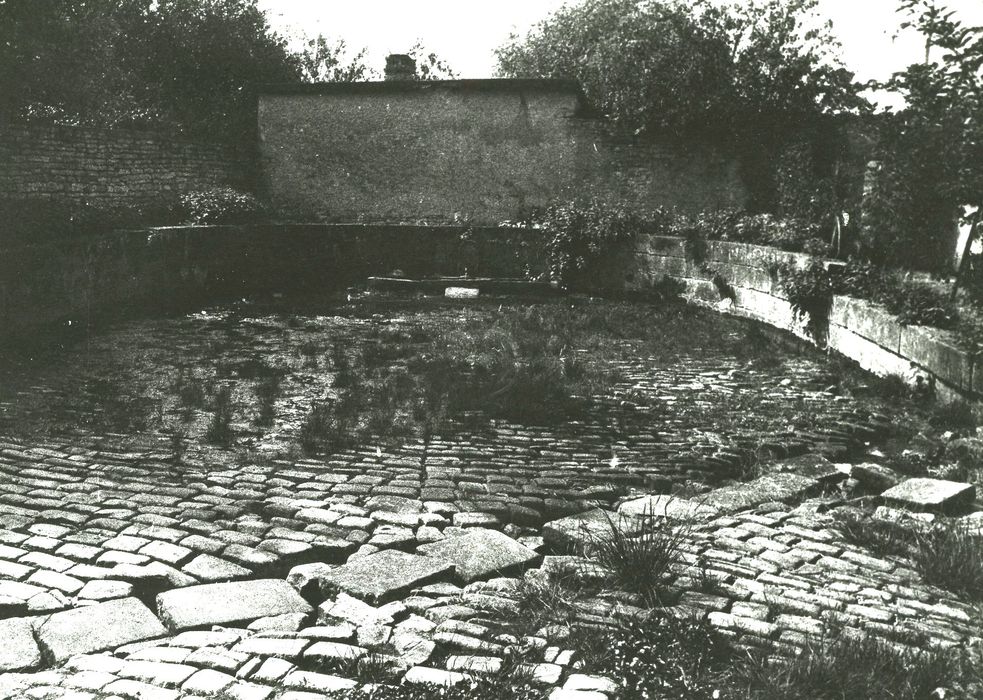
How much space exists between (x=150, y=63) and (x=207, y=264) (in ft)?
52.3

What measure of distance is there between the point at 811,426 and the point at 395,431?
3.20 metres

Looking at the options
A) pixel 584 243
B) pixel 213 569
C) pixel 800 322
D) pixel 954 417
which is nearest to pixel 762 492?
pixel 954 417

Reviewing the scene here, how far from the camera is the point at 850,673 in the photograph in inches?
105

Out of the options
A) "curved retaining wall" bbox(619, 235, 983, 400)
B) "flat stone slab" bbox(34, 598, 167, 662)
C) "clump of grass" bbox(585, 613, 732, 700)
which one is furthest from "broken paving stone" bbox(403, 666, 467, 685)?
"curved retaining wall" bbox(619, 235, 983, 400)

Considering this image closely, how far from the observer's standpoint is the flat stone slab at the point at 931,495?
180 inches

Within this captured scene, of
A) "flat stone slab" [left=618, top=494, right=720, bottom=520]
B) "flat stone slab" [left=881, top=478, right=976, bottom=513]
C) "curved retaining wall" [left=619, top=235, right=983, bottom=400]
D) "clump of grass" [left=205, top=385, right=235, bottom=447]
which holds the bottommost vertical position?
"clump of grass" [left=205, top=385, right=235, bottom=447]

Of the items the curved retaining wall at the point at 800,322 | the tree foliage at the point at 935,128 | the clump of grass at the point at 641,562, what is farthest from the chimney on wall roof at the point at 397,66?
the clump of grass at the point at 641,562

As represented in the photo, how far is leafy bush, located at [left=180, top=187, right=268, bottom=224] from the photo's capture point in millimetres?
16688

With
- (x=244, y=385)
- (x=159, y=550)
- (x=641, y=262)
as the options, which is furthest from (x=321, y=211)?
(x=159, y=550)

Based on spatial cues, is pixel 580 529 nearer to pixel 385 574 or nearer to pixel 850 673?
pixel 385 574

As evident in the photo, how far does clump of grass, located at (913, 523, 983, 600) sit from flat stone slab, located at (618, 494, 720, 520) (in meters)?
1.01

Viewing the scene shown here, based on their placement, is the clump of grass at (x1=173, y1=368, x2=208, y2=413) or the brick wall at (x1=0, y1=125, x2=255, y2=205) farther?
the brick wall at (x1=0, y1=125, x2=255, y2=205)

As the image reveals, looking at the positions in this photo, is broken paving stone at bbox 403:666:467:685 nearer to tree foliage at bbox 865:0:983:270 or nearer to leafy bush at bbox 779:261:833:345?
tree foliage at bbox 865:0:983:270

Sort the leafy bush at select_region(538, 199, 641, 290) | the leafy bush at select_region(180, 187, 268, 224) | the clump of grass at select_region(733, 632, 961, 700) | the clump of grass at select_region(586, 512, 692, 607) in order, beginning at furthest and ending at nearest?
1. the leafy bush at select_region(180, 187, 268, 224)
2. the leafy bush at select_region(538, 199, 641, 290)
3. the clump of grass at select_region(586, 512, 692, 607)
4. the clump of grass at select_region(733, 632, 961, 700)
